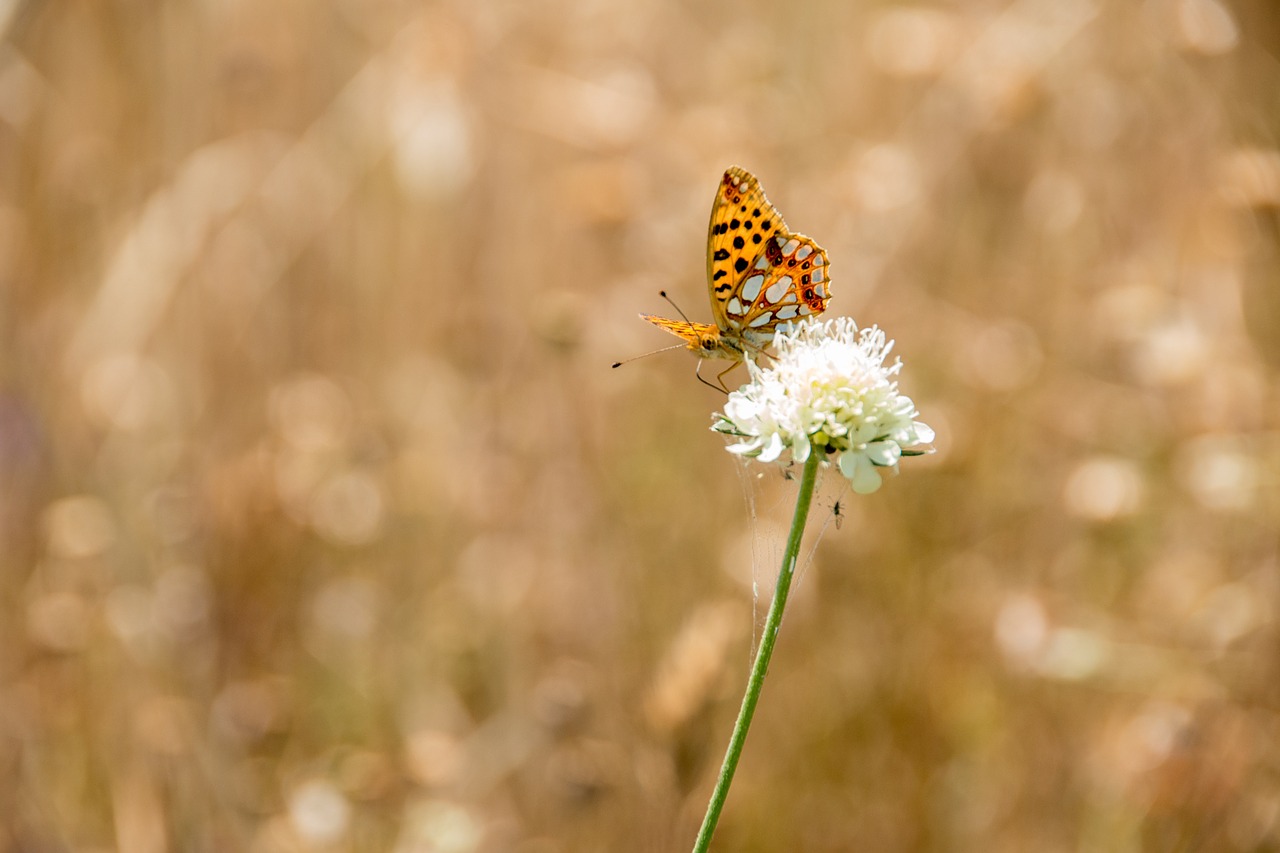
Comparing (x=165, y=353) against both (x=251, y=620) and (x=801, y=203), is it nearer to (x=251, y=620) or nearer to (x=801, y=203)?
(x=251, y=620)

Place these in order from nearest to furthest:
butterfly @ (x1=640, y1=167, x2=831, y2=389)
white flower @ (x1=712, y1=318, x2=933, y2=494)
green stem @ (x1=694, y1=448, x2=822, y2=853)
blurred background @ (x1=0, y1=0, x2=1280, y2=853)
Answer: green stem @ (x1=694, y1=448, x2=822, y2=853), white flower @ (x1=712, y1=318, x2=933, y2=494), butterfly @ (x1=640, y1=167, x2=831, y2=389), blurred background @ (x1=0, y1=0, x2=1280, y2=853)

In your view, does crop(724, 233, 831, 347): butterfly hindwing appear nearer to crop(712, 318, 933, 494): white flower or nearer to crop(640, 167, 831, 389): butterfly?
crop(640, 167, 831, 389): butterfly

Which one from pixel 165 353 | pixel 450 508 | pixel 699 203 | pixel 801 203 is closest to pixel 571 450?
pixel 450 508

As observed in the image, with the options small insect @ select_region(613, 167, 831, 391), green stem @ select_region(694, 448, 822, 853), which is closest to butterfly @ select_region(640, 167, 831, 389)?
small insect @ select_region(613, 167, 831, 391)

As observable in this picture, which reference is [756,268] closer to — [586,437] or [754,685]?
[754,685]

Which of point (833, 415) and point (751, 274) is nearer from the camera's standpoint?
point (833, 415)

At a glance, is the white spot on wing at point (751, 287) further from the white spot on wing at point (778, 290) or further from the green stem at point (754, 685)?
the green stem at point (754, 685)

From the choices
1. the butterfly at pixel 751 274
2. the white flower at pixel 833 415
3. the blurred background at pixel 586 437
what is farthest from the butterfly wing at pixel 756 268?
the blurred background at pixel 586 437

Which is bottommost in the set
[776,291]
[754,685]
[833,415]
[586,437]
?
[754,685]

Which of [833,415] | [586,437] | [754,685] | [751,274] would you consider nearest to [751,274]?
[751,274]
